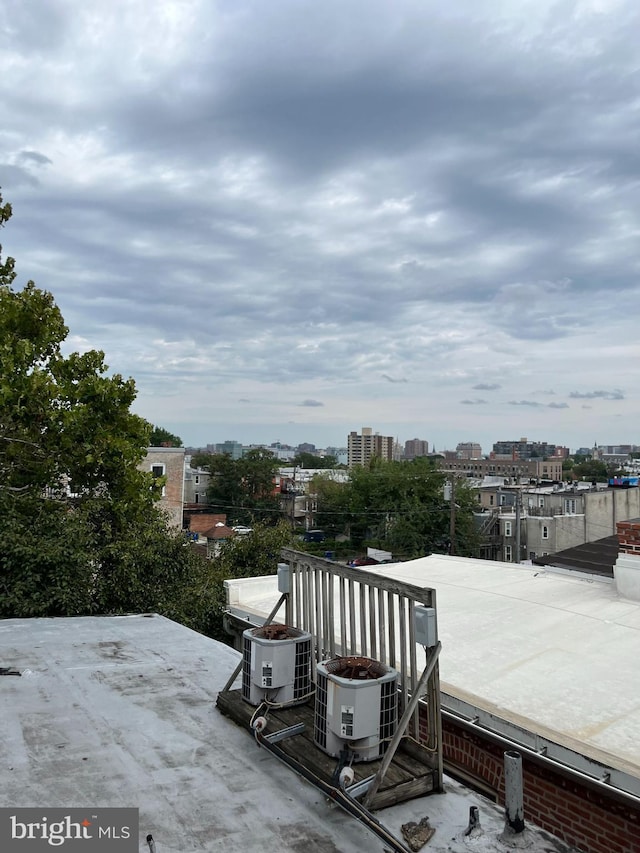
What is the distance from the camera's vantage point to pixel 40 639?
22.9ft

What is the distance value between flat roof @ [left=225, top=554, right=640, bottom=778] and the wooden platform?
1611mm

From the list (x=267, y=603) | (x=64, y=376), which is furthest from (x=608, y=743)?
(x=64, y=376)

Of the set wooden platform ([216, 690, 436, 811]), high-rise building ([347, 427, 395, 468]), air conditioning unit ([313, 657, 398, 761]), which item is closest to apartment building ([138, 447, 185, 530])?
wooden platform ([216, 690, 436, 811])

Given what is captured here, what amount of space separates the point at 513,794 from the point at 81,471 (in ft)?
41.0

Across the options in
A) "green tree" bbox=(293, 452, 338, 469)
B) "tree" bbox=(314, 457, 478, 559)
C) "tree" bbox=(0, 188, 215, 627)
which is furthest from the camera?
"green tree" bbox=(293, 452, 338, 469)

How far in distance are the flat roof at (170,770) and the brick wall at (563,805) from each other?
1.57 metres

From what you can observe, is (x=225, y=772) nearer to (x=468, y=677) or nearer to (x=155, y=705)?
(x=155, y=705)

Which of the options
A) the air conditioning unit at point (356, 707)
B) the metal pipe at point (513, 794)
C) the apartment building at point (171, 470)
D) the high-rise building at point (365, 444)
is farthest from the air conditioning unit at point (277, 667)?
the high-rise building at point (365, 444)

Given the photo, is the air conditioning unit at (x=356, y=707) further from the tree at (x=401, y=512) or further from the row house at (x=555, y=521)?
the tree at (x=401, y=512)

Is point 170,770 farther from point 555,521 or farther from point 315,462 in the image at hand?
point 315,462

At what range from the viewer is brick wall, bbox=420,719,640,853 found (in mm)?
4617

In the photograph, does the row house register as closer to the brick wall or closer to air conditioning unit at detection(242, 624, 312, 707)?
the brick wall

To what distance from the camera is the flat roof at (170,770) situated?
3.30 metres

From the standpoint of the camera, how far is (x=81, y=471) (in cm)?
1409
